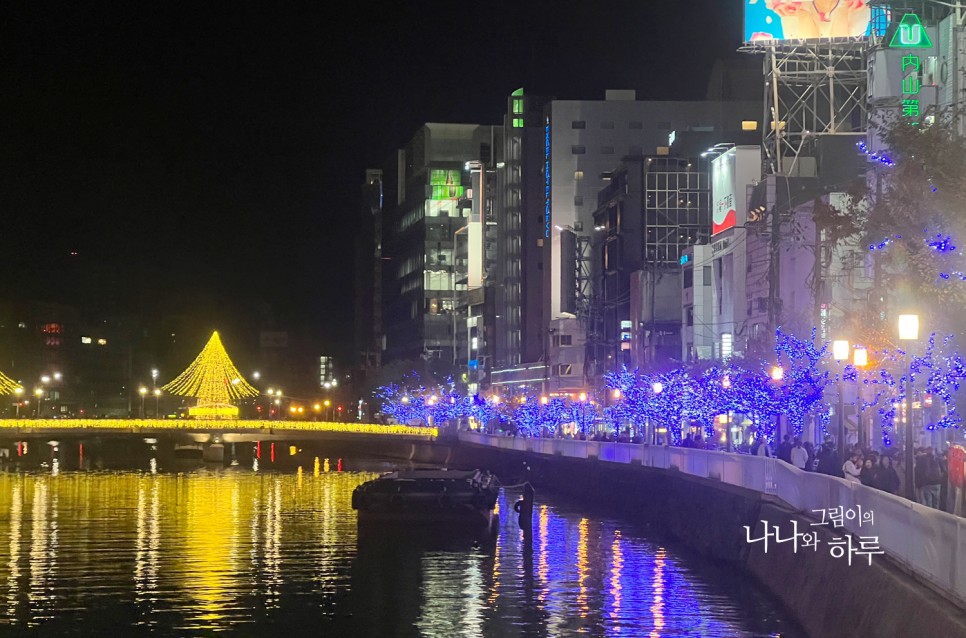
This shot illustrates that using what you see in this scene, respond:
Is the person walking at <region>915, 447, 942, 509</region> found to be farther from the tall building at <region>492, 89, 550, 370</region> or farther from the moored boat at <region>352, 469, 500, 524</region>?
the tall building at <region>492, 89, 550, 370</region>

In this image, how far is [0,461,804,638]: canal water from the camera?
3350cm

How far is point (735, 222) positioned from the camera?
4178 inches

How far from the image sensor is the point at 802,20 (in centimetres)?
9300

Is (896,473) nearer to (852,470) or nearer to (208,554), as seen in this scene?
(852,470)

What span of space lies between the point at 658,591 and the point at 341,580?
9.31 metres

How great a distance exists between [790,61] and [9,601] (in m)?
69.4

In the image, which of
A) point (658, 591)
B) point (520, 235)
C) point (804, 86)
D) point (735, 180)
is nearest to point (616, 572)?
point (658, 591)

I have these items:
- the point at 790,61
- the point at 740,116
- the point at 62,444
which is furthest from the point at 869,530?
the point at 62,444

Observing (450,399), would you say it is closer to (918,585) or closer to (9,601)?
(9,601)

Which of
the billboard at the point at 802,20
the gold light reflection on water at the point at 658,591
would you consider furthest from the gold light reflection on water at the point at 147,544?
the billboard at the point at 802,20

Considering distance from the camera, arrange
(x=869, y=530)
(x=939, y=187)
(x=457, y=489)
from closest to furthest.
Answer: (x=869, y=530) < (x=939, y=187) < (x=457, y=489)

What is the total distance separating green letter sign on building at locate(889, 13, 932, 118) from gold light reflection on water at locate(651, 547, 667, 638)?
33116 millimetres

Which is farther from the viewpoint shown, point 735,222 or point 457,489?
point 735,222

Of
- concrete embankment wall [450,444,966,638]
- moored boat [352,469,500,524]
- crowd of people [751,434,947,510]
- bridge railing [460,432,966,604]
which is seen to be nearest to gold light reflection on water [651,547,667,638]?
concrete embankment wall [450,444,966,638]
